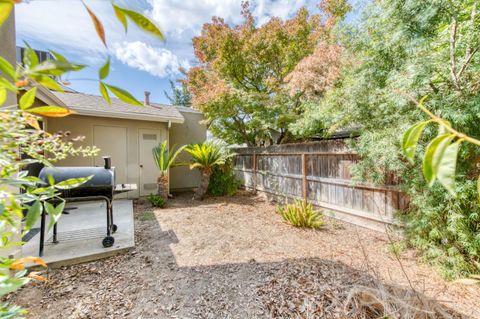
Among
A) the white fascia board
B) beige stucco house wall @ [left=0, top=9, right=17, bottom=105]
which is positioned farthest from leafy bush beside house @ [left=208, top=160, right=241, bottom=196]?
beige stucco house wall @ [left=0, top=9, right=17, bottom=105]

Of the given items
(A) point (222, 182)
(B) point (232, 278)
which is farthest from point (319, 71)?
(B) point (232, 278)

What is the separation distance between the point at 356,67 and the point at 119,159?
261 inches

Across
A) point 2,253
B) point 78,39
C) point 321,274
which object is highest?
point 78,39

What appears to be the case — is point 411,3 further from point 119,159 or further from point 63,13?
point 119,159

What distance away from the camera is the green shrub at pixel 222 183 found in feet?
24.7

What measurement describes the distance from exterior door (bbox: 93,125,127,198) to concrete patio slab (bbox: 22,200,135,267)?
167 centimetres

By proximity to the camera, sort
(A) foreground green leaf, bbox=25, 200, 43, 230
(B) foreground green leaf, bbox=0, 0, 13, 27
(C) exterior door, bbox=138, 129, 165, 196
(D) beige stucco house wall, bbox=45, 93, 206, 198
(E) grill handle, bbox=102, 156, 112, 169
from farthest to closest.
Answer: (C) exterior door, bbox=138, 129, 165, 196, (D) beige stucco house wall, bbox=45, 93, 206, 198, (E) grill handle, bbox=102, 156, 112, 169, (A) foreground green leaf, bbox=25, 200, 43, 230, (B) foreground green leaf, bbox=0, 0, 13, 27

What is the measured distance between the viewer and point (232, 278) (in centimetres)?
260

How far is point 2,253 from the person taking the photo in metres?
2.14

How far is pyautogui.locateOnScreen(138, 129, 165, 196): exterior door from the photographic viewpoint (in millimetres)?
6930

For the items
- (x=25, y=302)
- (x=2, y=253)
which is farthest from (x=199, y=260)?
→ (x=2, y=253)

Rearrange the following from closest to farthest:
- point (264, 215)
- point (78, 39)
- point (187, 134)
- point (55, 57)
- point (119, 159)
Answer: point (55, 57) < point (78, 39) < point (264, 215) < point (119, 159) < point (187, 134)

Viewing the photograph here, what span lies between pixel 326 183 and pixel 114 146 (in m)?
6.19

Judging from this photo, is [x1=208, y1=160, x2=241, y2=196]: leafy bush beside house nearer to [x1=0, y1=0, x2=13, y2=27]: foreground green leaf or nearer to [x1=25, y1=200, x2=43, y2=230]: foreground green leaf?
[x1=25, y1=200, x2=43, y2=230]: foreground green leaf
